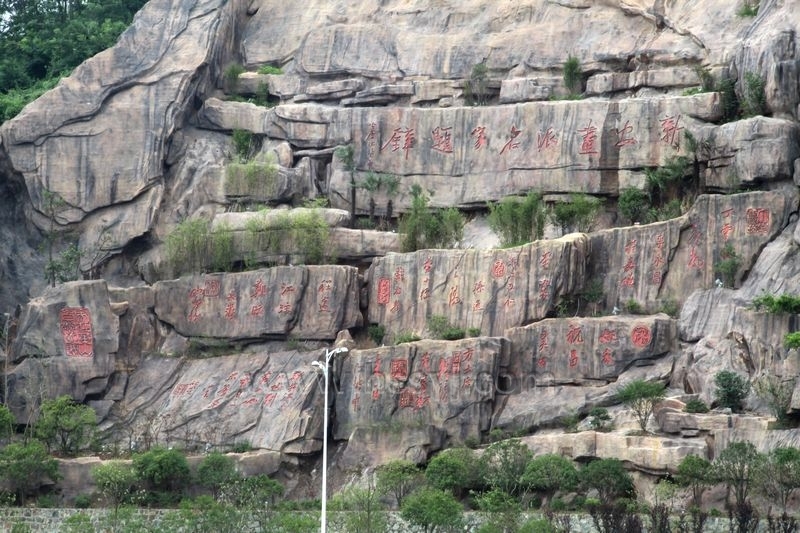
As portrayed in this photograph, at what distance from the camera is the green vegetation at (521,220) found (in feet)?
100.0

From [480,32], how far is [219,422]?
1055 centimetres

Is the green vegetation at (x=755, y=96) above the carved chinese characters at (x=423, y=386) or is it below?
above

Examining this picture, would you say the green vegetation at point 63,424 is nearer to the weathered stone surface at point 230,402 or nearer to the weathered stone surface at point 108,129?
the weathered stone surface at point 230,402

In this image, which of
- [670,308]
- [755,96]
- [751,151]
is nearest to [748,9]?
[755,96]

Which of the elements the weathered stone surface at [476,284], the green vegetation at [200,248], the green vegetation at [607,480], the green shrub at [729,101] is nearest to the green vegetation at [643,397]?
the green vegetation at [607,480]

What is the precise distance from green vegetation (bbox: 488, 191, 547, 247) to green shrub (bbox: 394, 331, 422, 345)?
7.77 feet

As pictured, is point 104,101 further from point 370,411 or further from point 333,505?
point 333,505

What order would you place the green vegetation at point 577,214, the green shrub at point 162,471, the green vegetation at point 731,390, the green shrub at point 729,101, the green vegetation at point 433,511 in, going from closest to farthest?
the green vegetation at point 433,511 < the green vegetation at point 731,390 < the green shrub at point 162,471 < the green vegetation at point 577,214 < the green shrub at point 729,101

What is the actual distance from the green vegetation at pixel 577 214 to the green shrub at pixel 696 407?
527 centimetres

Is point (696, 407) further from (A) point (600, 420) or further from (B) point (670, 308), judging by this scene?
(B) point (670, 308)

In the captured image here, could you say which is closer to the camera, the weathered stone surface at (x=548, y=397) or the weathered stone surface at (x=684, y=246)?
the weathered stone surface at (x=548, y=397)

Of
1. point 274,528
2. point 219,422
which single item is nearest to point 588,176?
point 219,422

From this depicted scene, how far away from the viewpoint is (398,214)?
32.8 meters

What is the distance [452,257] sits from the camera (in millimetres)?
30250
